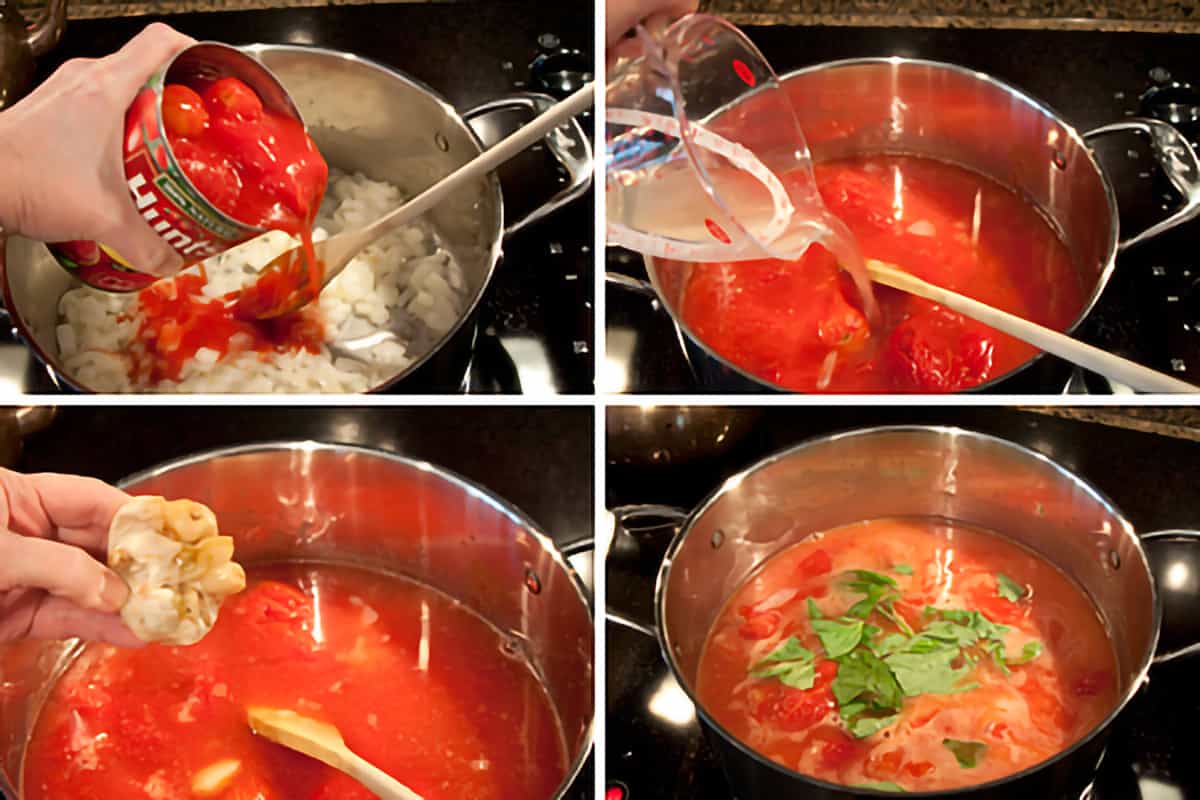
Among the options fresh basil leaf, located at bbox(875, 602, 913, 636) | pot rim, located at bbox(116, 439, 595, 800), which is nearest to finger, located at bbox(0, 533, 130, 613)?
pot rim, located at bbox(116, 439, 595, 800)

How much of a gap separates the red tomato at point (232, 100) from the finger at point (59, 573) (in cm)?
35

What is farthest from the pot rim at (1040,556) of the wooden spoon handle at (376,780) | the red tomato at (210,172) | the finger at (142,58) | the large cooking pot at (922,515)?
the finger at (142,58)

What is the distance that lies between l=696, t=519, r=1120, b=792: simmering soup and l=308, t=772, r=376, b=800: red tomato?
0.27 meters

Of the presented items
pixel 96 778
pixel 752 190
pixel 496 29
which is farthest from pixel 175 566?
pixel 496 29

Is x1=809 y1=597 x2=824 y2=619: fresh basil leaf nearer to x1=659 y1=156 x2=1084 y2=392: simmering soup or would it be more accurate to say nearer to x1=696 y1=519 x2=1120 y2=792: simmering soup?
x1=696 y1=519 x2=1120 y2=792: simmering soup

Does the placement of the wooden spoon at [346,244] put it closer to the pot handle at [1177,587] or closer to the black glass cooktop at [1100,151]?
the black glass cooktop at [1100,151]

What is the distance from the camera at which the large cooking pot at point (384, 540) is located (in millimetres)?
1034

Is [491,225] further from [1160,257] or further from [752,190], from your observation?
[1160,257]

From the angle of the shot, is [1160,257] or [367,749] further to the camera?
[1160,257]

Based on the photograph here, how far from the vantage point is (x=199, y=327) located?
1138mm

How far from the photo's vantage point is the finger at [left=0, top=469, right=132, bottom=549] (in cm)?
95

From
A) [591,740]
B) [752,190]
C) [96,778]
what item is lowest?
[96,778]

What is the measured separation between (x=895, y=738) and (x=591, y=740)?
243 mm

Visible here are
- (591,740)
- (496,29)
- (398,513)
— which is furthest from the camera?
(496,29)
